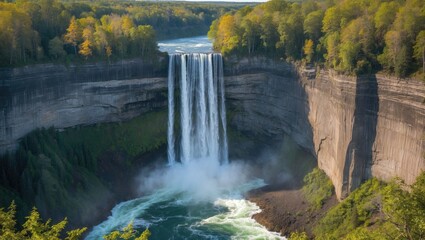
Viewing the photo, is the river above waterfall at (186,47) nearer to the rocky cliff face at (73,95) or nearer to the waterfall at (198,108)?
the waterfall at (198,108)

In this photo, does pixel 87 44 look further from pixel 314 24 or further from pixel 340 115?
pixel 340 115

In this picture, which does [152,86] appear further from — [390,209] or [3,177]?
[390,209]

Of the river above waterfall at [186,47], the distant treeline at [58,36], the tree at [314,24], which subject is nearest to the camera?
the distant treeline at [58,36]

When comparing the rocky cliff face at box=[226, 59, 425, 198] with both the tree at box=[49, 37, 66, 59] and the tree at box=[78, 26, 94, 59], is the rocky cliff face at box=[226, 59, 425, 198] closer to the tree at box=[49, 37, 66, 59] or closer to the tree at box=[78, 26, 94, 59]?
the tree at box=[78, 26, 94, 59]

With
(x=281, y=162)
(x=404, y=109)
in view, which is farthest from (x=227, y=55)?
(x=404, y=109)

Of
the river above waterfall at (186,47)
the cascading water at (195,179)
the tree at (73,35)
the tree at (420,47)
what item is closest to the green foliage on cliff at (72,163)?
the cascading water at (195,179)

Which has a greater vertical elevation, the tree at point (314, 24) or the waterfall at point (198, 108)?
the tree at point (314, 24)

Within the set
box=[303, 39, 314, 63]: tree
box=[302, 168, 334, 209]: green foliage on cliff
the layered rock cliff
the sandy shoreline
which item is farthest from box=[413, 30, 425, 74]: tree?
the sandy shoreline
